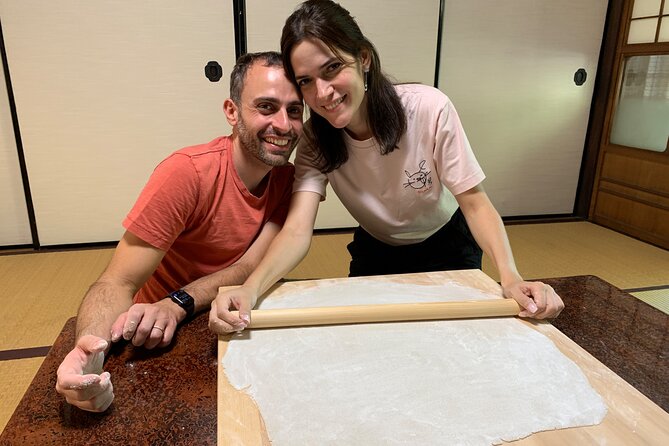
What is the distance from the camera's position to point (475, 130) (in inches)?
137

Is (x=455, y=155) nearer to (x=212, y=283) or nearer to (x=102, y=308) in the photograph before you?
(x=212, y=283)

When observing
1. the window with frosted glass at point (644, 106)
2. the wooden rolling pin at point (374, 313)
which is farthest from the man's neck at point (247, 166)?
the window with frosted glass at point (644, 106)

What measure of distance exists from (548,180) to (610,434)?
10.8 ft

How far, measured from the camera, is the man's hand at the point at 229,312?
3.35 ft

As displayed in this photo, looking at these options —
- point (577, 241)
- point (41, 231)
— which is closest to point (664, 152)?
point (577, 241)

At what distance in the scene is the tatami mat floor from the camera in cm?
203

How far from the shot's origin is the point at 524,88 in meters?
3.48

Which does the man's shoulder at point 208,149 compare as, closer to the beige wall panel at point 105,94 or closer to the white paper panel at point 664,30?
the beige wall panel at point 105,94

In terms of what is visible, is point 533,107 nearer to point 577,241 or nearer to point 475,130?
point 475,130

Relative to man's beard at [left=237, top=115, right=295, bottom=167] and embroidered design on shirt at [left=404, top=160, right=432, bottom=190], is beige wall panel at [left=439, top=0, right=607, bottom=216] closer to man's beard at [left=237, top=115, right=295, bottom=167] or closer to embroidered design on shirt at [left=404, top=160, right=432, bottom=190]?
embroidered design on shirt at [left=404, top=160, right=432, bottom=190]

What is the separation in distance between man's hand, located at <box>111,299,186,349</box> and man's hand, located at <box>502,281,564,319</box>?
773 millimetres

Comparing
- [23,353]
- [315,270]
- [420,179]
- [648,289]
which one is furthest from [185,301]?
[648,289]

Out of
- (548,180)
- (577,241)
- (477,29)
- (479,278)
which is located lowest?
(577,241)

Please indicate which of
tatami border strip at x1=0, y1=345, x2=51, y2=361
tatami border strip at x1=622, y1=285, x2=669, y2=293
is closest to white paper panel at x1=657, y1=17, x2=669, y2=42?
tatami border strip at x1=622, y1=285, x2=669, y2=293
